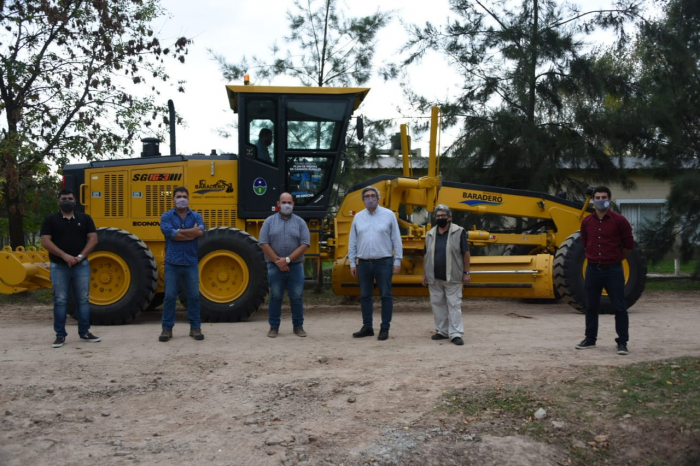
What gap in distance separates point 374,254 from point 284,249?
1024mm

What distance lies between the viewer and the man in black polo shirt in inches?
303

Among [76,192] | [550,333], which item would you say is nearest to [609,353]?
[550,333]

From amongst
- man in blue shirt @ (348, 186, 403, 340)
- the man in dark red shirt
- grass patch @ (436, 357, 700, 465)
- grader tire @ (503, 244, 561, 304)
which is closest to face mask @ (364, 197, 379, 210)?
man in blue shirt @ (348, 186, 403, 340)

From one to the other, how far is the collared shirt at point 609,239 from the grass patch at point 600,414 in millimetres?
1586

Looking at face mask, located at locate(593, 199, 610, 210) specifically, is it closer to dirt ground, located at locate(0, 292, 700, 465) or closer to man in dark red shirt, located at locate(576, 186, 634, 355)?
man in dark red shirt, located at locate(576, 186, 634, 355)

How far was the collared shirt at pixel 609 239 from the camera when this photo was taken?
7242 mm

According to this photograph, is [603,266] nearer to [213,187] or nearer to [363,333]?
[363,333]

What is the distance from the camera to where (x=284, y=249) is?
812 centimetres

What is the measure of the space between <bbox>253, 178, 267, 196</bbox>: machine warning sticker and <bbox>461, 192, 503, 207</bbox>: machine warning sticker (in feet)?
10.1

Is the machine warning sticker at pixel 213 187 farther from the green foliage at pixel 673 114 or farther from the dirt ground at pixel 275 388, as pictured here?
the green foliage at pixel 673 114

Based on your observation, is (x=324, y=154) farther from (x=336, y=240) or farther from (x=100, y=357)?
(x=100, y=357)

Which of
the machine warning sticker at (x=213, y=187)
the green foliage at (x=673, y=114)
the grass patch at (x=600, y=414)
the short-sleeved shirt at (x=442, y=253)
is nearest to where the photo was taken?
the grass patch at (x=600, y=414)

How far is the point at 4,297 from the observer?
43.0 ft

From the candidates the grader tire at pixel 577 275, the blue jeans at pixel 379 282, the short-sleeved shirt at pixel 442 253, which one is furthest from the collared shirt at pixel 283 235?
the grader tire at pixel 577 275
